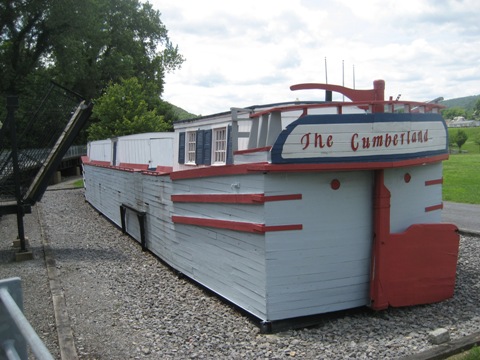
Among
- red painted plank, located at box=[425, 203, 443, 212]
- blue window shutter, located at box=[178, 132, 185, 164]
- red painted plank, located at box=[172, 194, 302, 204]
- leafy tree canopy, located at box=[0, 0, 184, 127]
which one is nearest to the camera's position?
red painted plank, located at box=[172, 194, 302, 204]

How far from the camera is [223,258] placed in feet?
24.2

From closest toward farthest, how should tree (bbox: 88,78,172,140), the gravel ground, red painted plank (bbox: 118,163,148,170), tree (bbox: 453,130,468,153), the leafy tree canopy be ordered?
1. the gravel ground
2. red painted plank (bbox: 118,163,148,170)
3. tree (bbox: 88,78,172,140)
4. the leafy tree canopy
5. tree (bbox: 453,130,468,153)

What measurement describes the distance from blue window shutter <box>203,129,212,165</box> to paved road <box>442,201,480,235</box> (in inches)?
268

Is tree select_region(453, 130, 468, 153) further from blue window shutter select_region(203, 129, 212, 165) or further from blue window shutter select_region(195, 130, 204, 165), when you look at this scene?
blue window shutter select_region(203, 129, 212, 165)

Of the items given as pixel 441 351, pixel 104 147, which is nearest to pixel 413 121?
pixel 441 351

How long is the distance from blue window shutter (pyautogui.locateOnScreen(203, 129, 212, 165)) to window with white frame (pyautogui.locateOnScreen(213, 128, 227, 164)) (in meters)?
0.11

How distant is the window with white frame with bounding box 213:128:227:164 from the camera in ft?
25.9

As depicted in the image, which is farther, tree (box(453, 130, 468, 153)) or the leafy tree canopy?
tree (box(453, 130, 468, 153))

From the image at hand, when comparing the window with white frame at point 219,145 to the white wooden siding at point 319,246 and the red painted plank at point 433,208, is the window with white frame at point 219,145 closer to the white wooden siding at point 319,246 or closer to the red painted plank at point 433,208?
the white wooden siding at point 319,246

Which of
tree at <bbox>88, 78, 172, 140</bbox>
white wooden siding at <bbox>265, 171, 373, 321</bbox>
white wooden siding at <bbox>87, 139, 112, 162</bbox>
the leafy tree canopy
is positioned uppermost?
the leafy tree canopy


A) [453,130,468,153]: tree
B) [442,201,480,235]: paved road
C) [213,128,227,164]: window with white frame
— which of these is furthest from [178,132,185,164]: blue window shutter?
[453,130,468,153]: tree

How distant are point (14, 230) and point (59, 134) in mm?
4671

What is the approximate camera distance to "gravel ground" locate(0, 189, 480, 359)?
5746mm

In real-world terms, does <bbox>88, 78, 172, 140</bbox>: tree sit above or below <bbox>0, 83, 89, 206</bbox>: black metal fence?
above
